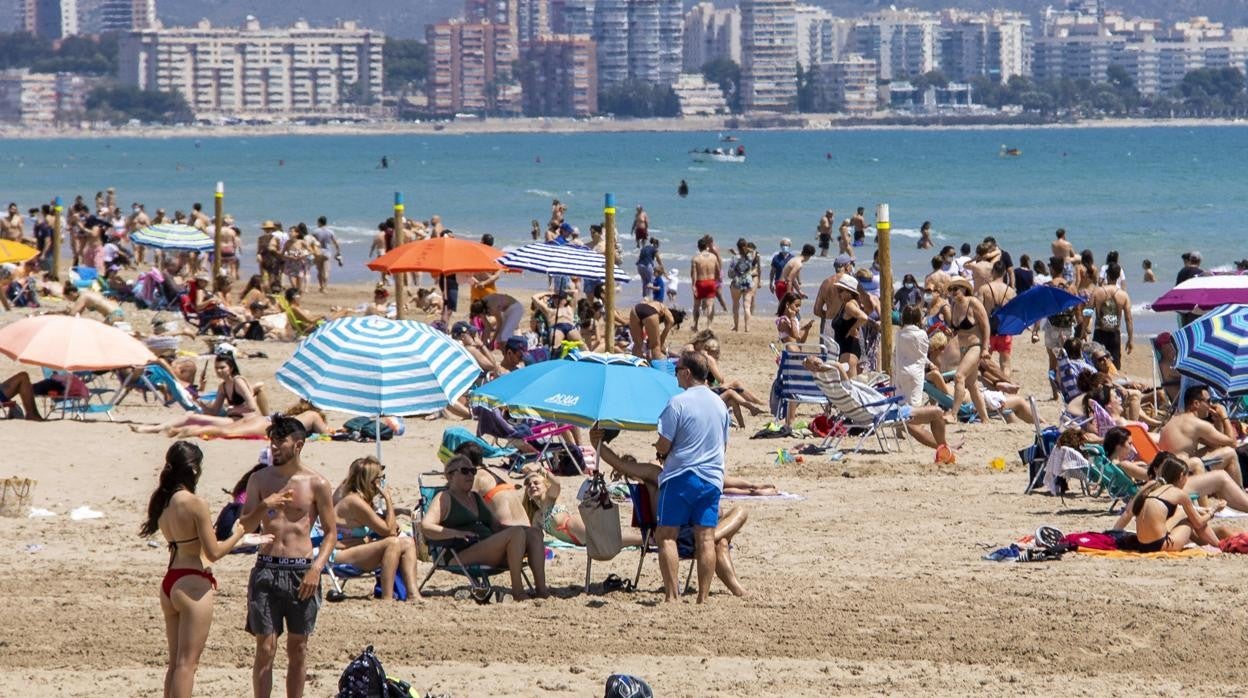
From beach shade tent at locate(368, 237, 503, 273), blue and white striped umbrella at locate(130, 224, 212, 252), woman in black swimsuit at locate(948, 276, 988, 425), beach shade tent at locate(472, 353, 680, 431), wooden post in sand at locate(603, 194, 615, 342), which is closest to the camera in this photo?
beach shade tent at locate(472, 353, 680, 431)

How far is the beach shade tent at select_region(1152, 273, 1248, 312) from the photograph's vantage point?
1366cm

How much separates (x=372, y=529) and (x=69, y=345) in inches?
185

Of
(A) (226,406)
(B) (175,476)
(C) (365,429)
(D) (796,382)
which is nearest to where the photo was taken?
(B) (175,476)

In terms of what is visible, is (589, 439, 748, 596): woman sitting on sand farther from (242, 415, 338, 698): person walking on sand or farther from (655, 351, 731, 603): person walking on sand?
(242, 415, 338, 698): person walking on sand

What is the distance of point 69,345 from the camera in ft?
41.1

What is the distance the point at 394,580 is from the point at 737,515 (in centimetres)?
166

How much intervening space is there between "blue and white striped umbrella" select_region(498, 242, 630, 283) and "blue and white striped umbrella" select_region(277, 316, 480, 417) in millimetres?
5729

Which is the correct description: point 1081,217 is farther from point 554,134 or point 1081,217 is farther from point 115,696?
point 554,134

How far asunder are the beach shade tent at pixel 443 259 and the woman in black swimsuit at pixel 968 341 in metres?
4.22

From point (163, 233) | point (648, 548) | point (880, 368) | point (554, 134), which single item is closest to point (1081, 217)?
point (163, 233)

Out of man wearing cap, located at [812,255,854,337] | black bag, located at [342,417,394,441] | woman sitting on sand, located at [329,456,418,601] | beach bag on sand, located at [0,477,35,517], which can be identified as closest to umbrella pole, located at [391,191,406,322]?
man wearing cap, located at [812,255,854,337]

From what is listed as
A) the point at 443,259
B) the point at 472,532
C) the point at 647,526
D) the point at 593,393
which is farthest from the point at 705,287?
the point at 472,532

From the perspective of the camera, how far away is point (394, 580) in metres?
8.68

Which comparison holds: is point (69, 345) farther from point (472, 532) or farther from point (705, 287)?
point (705, 287)
